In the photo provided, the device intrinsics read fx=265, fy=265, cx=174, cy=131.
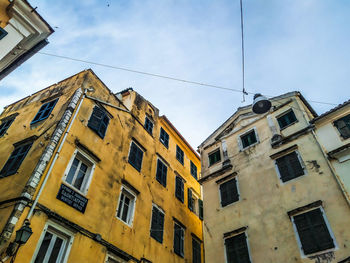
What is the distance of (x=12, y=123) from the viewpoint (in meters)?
13.5

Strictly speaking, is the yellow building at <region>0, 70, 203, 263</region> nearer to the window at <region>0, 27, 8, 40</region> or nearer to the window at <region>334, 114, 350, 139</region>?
the window at <region>0, 27, 8, 40</region>

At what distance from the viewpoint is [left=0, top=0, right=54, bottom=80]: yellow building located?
9.36 m

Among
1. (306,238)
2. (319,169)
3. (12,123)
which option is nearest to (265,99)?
(319,169)

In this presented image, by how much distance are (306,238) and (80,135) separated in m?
10.1

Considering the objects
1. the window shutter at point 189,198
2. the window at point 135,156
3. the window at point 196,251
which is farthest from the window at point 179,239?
the window at point 135,156

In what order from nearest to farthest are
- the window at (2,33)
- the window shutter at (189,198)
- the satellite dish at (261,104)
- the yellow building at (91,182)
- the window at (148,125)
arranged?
the yellow building at (91,182)
the window at (2,33)
the satellite dish at (261,104)
the window at (148,125)
the window shutter at (189,198)

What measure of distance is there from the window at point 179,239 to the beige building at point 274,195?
1961 mm

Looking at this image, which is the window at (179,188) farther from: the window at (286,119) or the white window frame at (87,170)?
the window at (286,119)

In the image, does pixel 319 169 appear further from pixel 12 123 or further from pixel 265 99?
pixel 12 123

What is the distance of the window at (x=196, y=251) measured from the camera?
15722mm

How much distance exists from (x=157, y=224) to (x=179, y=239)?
218 cm

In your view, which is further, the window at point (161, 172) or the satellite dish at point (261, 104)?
the window at point (161, 172)

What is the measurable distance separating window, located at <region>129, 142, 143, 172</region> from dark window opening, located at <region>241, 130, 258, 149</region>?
6.17m

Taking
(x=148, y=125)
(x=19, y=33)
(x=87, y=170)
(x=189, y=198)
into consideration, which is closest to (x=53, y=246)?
(x=87, y=170)
